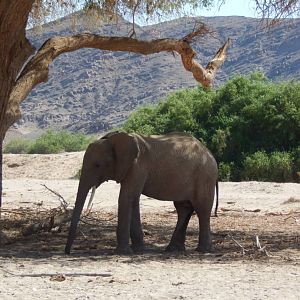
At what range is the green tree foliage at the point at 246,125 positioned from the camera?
966 inches

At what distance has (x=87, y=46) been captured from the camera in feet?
39.6

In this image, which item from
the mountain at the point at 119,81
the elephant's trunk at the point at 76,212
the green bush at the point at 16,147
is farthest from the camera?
the mountain at the point at 119,81

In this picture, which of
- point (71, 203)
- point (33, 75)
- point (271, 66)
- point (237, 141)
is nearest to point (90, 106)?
point (271, 66)

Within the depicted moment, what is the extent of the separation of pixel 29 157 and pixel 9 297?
2546 centimetres

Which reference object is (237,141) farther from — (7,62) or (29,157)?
(7,62)

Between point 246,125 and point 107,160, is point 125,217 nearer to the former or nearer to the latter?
point 107,160

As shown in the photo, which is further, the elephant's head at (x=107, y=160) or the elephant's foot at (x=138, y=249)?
the elephant's foot at (x=138, y=249)

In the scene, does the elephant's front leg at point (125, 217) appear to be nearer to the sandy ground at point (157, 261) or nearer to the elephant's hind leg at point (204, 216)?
the sandy ground at point (157, 261)

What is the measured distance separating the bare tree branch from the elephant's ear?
1.68m

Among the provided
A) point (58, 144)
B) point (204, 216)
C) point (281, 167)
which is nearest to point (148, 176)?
point (204, 216)

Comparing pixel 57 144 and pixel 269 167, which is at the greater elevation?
pixel 57 144

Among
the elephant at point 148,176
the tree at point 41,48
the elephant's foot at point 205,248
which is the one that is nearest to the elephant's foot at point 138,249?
the elephant at point 148,176

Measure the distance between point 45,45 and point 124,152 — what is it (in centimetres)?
259

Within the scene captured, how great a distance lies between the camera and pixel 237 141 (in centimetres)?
2583
